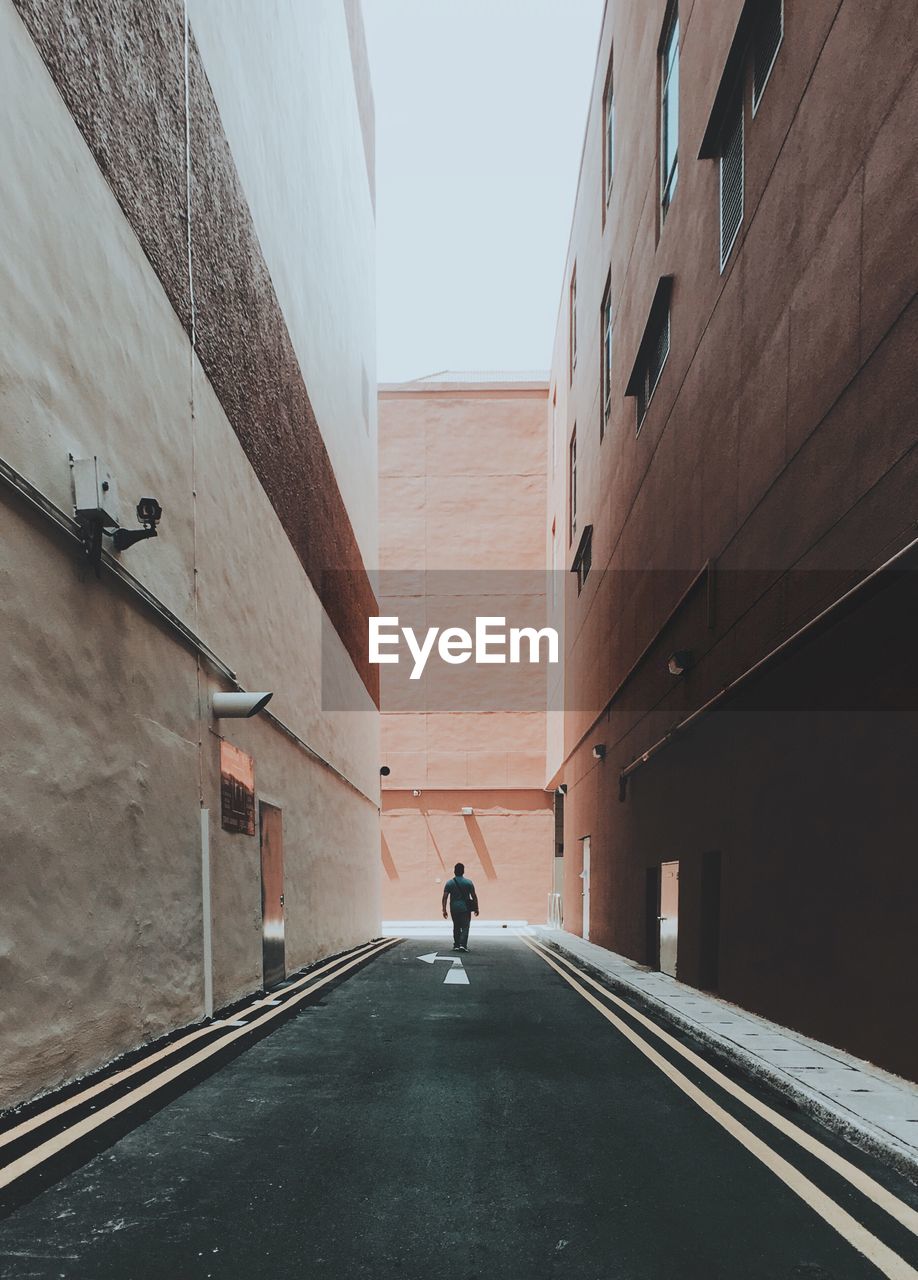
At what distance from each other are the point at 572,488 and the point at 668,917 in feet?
53.4

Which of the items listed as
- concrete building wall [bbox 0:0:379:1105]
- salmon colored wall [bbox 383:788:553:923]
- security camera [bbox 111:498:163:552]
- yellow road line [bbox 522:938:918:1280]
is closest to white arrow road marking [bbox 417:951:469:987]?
concrete building wall [bbox 0:0:379:1105]

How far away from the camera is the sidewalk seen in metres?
4.46

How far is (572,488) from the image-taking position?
2619 cm

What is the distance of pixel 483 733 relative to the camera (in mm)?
33719

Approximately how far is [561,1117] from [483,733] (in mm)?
28730

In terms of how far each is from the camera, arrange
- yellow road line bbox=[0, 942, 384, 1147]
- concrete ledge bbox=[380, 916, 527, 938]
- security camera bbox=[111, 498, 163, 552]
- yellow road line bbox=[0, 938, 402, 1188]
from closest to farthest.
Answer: yellow road line bbox=[0, 938, 402, 1188] < yellow road line bbox=[0, 942, 384, 1147] < security camera bbox=[111, 498, 163, 552] < concrete ledge bbox=[380, 916, 527, 938]

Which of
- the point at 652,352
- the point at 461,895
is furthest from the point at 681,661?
the point at 461,895

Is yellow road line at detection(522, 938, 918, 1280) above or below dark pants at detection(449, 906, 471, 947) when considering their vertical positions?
above

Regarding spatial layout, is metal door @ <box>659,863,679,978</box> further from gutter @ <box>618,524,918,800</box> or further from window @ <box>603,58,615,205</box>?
window @ <box>603,58,615,205</box>

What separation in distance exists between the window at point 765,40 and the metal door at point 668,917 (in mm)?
9252

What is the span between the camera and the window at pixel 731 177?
9.81 metres

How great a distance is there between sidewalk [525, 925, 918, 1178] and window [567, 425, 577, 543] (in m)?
17.2

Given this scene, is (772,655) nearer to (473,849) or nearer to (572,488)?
(572,488)

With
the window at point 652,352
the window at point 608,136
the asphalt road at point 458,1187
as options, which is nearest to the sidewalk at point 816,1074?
the asphalt road at point 458,1187
